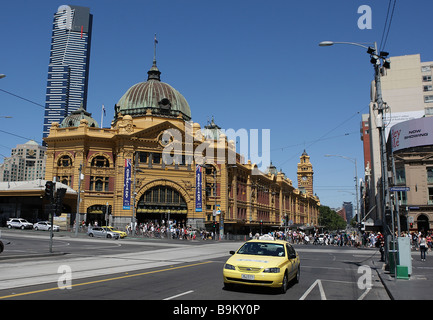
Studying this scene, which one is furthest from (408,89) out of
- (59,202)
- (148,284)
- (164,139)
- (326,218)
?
(326,218)

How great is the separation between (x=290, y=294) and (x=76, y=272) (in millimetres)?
8411

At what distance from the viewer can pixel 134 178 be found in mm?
54188

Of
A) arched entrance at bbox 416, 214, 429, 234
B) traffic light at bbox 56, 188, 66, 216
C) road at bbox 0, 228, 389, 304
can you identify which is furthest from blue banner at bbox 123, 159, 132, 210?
arched entrance at bbox 416, 214, 429, 234

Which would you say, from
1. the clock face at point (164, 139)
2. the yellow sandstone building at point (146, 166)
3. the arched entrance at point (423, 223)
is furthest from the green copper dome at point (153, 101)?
the arched entrance at point (423, 223)

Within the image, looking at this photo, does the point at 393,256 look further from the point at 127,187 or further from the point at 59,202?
the point at 127,187

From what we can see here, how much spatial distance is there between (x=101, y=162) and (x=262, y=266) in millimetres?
52426

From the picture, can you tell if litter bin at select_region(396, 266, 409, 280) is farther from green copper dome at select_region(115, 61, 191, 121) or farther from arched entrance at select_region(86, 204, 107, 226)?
green copper dome at select_region(115, 61, 191, 121)

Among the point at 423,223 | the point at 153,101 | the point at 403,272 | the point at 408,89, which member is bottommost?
the point at 403,272

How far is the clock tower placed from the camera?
147m

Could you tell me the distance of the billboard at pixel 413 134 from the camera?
174 ft

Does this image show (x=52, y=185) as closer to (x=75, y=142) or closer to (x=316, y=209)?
(x=75, y=142)

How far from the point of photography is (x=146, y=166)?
2307 inches

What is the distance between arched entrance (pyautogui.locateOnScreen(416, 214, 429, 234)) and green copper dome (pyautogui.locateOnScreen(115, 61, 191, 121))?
129ft
